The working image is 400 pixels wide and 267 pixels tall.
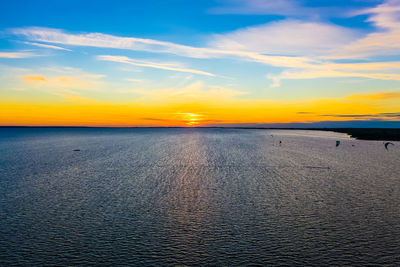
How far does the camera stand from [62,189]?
1984cm

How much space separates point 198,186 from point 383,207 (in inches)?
405

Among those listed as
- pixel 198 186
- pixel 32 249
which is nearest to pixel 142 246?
pixel 32 249

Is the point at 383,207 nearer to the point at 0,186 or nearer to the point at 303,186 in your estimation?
the point at 303,186

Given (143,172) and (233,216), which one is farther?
(143,172)

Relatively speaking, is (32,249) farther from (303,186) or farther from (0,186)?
(303,186)

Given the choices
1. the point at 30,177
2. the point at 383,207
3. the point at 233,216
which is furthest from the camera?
the point at 30,177

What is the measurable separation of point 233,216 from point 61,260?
6.92 meters

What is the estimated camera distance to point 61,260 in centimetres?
895

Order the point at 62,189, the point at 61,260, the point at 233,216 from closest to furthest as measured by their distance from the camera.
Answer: the point at 61,260, the point at 233,216, the point at 62,189

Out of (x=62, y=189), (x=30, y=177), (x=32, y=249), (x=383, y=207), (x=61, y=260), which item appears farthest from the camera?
(x=30, y=177)

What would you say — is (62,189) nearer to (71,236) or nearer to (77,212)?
(77,212)

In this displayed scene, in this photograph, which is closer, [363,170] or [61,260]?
[61,260]

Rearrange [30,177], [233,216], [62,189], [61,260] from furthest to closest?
1. [30,177]
2. [62,189]
3. [233,216]
4. [61,260]

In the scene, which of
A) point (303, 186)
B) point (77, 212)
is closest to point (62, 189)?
point (77, 212)
